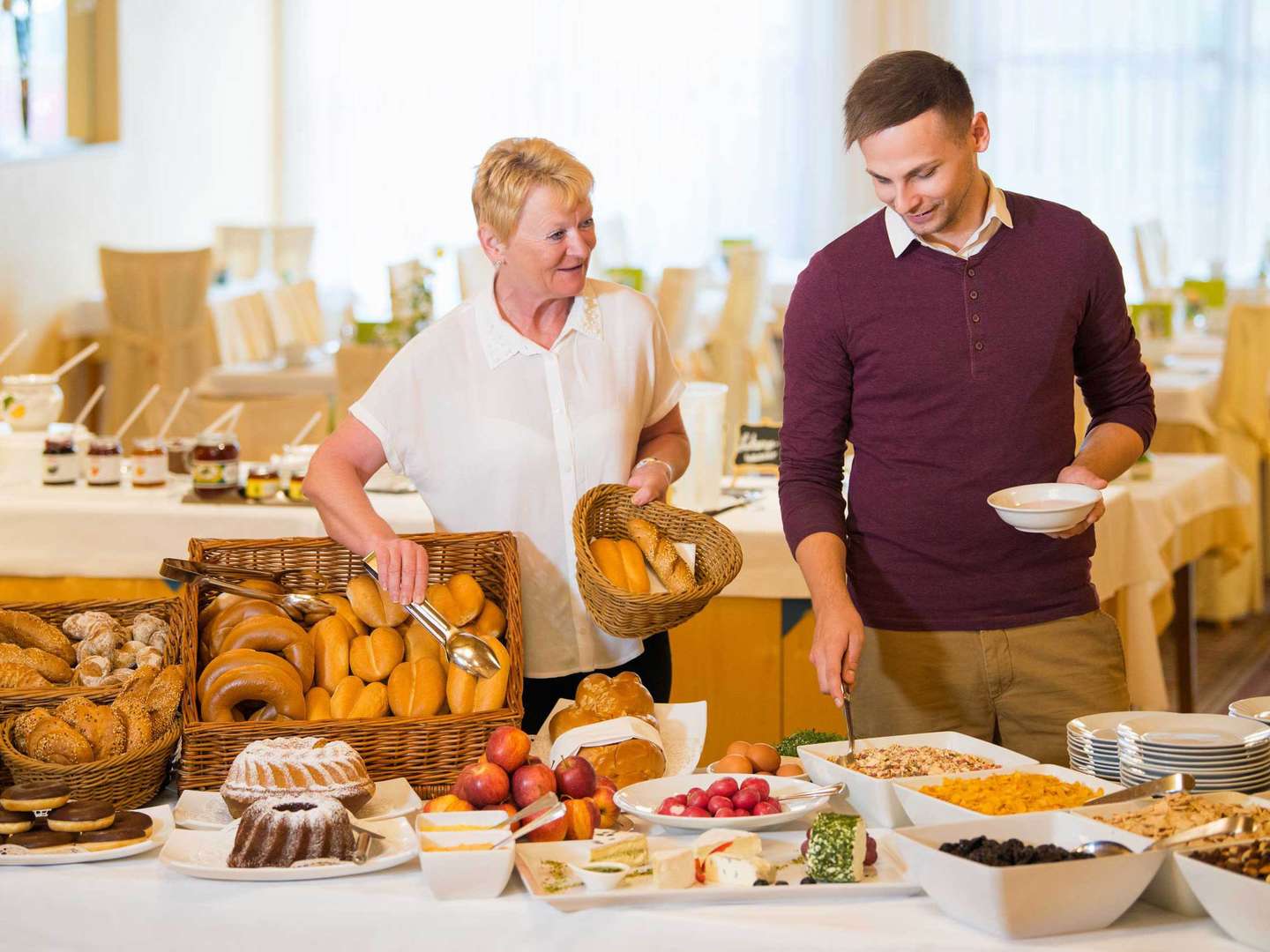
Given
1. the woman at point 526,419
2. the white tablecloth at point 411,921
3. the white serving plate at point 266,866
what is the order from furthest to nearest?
the woman at point 526,419, the white serving plate at point 266,866, the white tablecloth at point 411,921

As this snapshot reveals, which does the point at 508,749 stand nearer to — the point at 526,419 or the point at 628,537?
the point at 628,537

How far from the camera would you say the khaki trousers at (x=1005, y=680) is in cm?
203

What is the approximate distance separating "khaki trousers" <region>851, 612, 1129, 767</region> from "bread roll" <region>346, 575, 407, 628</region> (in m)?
0.61

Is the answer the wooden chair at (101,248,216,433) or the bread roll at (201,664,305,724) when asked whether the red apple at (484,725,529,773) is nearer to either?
the bread roll at (201,664,305,724)

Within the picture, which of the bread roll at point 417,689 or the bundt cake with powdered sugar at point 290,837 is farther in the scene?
the bread roll at point 417,689

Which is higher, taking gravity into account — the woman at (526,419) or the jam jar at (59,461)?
the woman at (526,419)

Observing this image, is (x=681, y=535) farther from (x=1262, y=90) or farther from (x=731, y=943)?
(x=1262, y=90)

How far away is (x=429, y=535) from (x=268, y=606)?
228 mm

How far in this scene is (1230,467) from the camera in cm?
435

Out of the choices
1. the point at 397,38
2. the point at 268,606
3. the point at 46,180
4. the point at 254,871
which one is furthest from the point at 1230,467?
the point at 397,38

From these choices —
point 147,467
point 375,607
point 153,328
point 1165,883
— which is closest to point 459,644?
point 375,607

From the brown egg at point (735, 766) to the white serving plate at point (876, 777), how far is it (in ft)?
0.20

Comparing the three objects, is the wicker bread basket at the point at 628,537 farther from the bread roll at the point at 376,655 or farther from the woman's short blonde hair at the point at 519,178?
the woman's short blonde hair at the point at 519,178

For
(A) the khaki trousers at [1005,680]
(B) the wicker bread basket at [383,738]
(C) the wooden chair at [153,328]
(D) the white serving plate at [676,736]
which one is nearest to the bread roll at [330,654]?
(B) the wicker bread basket at [383,738]
